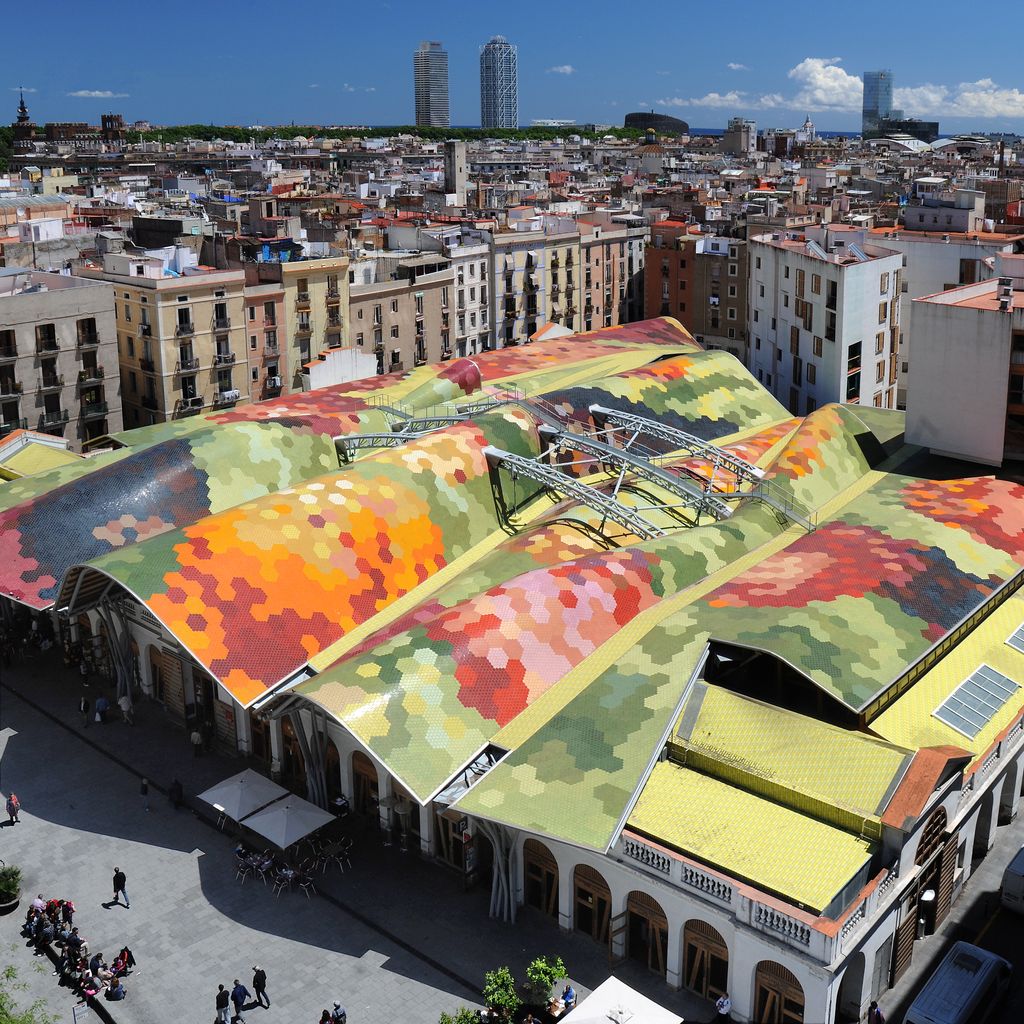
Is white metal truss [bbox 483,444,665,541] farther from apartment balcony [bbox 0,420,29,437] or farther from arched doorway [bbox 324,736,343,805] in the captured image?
apartment balcony [bbox 0,420,29,437]

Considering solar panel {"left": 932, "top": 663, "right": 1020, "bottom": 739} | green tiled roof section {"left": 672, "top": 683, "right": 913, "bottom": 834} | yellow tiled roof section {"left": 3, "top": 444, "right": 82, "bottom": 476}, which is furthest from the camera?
yellow tiled roof section {"left": 3, "top": 444, "right": 82, "bottom": 476}

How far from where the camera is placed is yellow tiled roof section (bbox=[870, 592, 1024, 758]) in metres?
47.0

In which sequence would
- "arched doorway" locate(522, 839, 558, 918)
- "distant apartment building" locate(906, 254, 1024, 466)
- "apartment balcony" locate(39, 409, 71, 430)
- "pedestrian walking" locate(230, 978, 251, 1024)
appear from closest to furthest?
"pedestrian walking" locate(230, 978, 251, 1024)
"arched doorway" locate(522, 839, 558, 918)
"distant apartment building" locate(906, 254, 1024, 466)
"apartment balcony" locate(39, 409, 71, 430)

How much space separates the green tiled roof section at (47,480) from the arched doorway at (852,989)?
45919mm

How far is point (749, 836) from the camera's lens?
40.7m

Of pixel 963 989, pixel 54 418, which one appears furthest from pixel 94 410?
pixel 963 989

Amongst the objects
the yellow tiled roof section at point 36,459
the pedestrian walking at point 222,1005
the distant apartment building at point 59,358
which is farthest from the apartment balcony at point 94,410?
the pedestrian walking at point 222,1005

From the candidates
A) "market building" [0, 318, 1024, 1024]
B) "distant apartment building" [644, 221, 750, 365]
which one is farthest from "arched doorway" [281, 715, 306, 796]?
"distant apartment building" [644, 221, 750, 365]

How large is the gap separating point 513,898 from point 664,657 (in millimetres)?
10293

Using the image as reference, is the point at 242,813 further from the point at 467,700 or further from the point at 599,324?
the point at 599,324

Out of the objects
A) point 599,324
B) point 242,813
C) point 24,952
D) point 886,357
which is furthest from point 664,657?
point 599,324

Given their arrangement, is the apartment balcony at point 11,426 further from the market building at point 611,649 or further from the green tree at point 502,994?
the green tree at point 502,994

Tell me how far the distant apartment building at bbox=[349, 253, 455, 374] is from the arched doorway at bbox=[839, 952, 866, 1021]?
3146 inches

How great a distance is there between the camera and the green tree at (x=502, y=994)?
37.8 m
